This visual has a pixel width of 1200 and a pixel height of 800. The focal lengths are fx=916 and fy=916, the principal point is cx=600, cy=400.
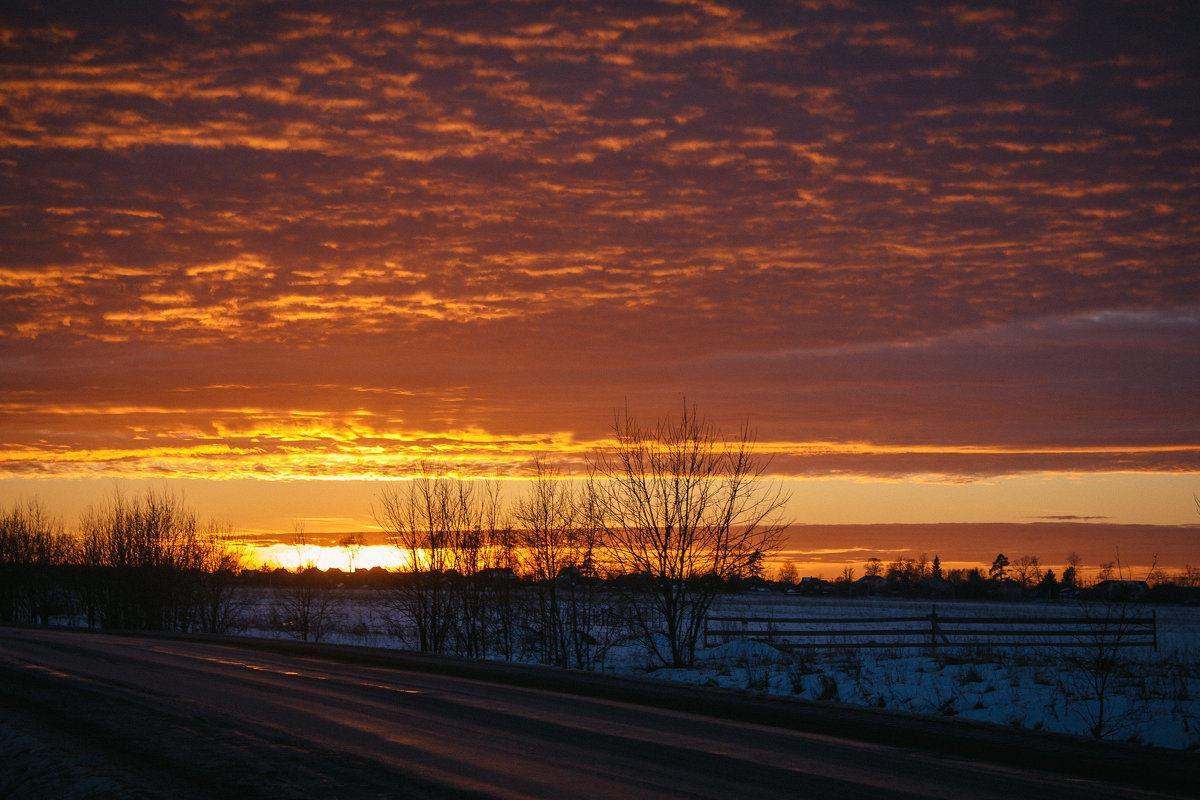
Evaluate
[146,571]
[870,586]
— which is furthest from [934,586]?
[146,571]

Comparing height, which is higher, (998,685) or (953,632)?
(998,685)

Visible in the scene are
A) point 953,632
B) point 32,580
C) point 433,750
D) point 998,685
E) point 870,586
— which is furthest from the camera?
point 870,586

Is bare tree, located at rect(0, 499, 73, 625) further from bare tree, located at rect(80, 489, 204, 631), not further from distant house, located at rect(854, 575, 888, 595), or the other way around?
distant house, located at rect(854, 575, 888, 595)

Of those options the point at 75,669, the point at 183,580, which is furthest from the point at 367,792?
the point at 183,580

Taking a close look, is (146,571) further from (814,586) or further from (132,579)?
(814,586)

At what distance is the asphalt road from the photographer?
25.0ft

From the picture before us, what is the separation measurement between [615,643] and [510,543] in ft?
18.8

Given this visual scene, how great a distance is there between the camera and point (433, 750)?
9.17m

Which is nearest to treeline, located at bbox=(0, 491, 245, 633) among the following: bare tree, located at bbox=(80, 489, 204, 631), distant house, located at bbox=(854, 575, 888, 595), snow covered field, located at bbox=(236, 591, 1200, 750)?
bare tree, located at bbox=(80, 489, 204, 631)

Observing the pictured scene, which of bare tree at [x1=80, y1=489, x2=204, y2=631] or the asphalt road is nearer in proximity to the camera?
the asphalt road

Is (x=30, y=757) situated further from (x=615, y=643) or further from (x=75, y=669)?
(x=615, y=643)

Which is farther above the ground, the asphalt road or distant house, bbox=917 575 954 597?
the asphalt road

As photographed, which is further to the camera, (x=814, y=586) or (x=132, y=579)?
(x=814, y=586)

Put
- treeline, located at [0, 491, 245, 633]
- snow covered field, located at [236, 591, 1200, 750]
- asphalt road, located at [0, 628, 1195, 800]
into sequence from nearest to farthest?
asphalt road, located at [0, 628, 1195, 800]
snow covered field, located at [236, 591, 1200, 750]
treeline, located at [0, 491, 245, 633]
